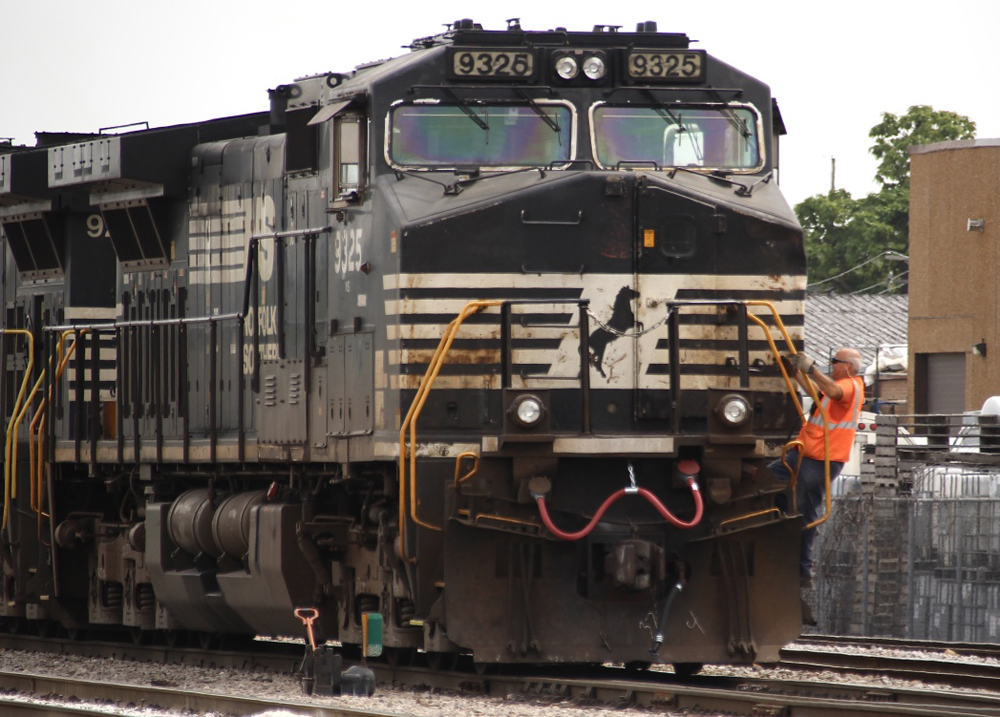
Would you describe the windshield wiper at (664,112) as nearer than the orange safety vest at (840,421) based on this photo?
Yes

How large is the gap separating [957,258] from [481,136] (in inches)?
1000

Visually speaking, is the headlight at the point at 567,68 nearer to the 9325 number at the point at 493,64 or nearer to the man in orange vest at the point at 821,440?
the 9325 number at the point at 493,64

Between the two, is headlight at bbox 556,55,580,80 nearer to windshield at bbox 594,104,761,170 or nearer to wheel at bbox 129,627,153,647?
windshield at bbox 594,104,761,170

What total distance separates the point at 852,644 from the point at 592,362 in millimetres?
5463

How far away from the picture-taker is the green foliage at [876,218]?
54844 mm

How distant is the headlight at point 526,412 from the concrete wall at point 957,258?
24.9 metres

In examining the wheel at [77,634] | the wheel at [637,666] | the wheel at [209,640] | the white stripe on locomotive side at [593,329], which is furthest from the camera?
the wheel at [77,634]

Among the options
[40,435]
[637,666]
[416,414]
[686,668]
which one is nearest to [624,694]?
[686,668]

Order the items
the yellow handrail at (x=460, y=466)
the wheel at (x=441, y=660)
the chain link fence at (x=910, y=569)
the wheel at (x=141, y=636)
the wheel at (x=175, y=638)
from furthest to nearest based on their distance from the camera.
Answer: the chain link fence at (x=910, y=569) → the wheel at (x=141, y=636) → the wheel at (x=175, y=638) → the wheel at (x=441, y=660) → the yellow handrail at (x=460, y=466)

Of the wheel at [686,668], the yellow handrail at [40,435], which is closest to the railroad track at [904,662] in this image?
the wheel at [686,668]

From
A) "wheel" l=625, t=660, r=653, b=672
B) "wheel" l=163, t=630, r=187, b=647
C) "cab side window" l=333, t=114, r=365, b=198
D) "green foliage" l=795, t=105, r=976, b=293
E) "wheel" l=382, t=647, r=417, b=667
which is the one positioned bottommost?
"wheel" l=163, t=630, r=187, b=647

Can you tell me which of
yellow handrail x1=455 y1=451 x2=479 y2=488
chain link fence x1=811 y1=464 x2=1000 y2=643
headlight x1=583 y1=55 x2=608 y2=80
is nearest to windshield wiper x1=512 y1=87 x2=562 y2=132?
headlight x1=583 y1=55 x2=608 y2=80

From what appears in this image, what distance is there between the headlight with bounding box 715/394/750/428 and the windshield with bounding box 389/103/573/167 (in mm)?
1886

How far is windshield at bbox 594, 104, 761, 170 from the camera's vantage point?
37.0ft
